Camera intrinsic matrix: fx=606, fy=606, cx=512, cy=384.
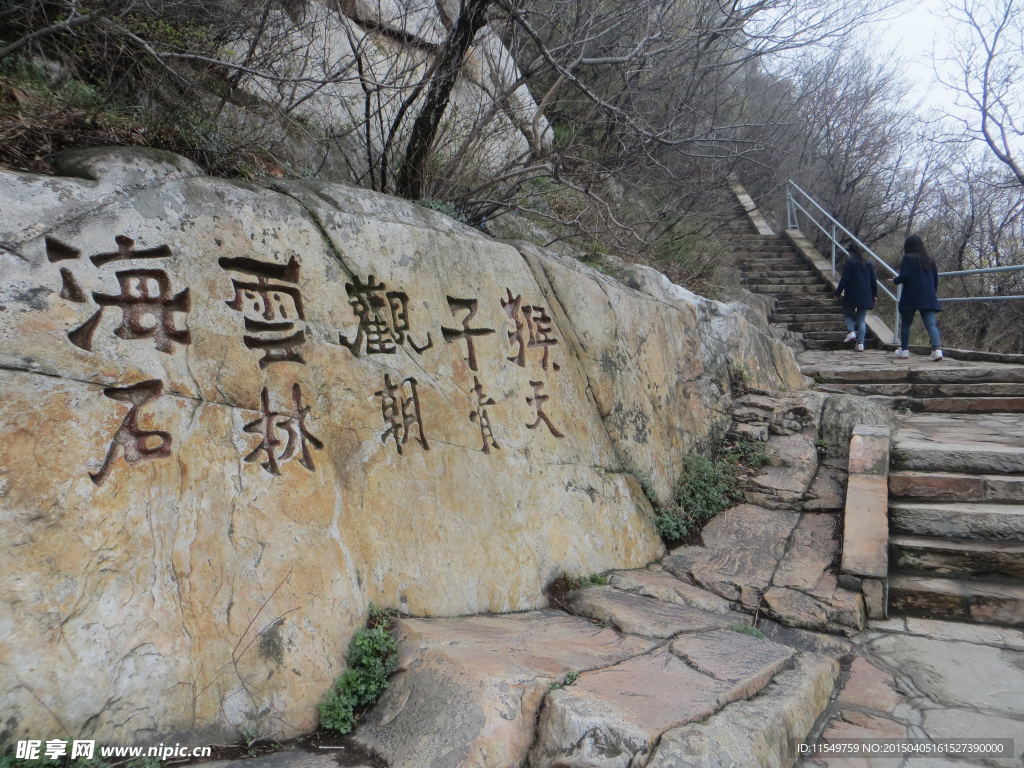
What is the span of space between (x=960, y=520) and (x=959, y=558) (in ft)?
1.07

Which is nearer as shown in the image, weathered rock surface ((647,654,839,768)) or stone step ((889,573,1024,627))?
weathered rock surface ((647,654,839,768))

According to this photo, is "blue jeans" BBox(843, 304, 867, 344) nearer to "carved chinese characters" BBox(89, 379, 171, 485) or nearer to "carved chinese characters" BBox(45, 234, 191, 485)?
"carved chinese characters" BBox(45, 234, 191, 485)

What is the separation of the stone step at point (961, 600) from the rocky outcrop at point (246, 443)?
6.26 ft

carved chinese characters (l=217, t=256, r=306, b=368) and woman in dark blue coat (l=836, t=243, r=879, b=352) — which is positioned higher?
woman in dark blue coat (l=836, t=243, r=879, b=352)

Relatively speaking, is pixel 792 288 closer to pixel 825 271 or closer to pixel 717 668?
pixel 825 271

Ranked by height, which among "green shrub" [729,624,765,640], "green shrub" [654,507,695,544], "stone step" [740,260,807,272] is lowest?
"green shrub" [729,624,765,640]

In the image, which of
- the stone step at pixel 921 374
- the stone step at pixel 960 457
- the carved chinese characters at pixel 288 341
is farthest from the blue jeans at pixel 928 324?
the carved chinese characters at pixel 288 341

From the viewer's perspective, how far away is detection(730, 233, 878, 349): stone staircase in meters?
10.4

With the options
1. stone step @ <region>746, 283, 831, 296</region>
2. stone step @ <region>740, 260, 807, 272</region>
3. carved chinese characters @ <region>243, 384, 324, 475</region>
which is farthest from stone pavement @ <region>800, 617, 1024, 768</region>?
stone step @ <region>740, 260, 807, 272</region>

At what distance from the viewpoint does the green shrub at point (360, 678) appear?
2.53m

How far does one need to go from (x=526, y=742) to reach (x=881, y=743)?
171 cm

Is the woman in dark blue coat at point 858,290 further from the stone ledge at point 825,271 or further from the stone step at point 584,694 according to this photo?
the stone step at point 584,694

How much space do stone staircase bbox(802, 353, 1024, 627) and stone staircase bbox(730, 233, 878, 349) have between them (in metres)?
3.78

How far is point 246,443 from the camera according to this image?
2.75 m
